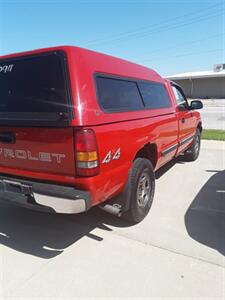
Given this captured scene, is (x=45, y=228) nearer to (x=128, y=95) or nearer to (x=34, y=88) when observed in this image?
(x=34, y=88)

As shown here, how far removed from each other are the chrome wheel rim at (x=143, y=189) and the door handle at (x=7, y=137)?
167 cm

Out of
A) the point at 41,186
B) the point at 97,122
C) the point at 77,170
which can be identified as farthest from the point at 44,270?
the point at 97,122

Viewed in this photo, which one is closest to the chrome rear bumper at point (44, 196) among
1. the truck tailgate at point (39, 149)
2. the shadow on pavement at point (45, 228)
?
the truck tailgate at point (39, 149)

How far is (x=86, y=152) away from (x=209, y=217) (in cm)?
227

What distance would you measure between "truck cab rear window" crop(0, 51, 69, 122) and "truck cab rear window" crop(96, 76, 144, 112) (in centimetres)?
43

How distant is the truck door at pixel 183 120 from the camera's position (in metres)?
5.39

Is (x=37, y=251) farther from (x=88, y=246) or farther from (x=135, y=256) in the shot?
(x=135, y=256)

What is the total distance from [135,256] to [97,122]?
1517 millimetres

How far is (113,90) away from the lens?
317 centimetres

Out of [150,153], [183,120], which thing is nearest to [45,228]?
[150,153]

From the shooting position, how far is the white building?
3666cm

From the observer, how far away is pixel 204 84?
125 feet

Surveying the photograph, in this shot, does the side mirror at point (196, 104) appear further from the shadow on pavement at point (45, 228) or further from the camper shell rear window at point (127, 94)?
the shadow on pavement at point (45, 228)

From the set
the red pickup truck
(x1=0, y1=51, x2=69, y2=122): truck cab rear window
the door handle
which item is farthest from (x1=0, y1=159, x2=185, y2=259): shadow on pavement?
(x1=0, y1=51, x2=69, y2=122): truck cab rear window
